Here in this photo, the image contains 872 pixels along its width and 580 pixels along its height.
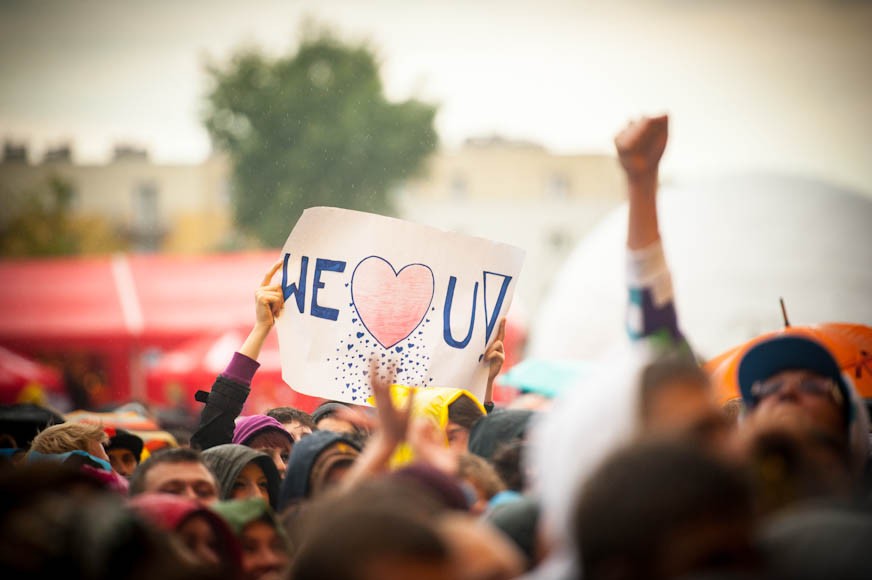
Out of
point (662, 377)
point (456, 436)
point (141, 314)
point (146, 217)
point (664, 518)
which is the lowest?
point (141, 314)

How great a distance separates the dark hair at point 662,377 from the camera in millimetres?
2426

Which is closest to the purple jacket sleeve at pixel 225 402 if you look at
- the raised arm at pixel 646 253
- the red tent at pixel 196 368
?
the raised arm at pixel 646 253

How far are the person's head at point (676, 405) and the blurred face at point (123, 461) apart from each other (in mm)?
4020

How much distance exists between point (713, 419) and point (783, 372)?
88 cm

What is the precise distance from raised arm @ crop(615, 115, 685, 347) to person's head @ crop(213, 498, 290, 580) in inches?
41.0

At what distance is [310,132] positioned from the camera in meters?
44.0

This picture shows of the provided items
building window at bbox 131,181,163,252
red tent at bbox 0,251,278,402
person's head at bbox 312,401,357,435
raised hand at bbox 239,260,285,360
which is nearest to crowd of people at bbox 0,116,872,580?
person's head at bbox 312,401,357,435

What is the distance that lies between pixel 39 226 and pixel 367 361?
52.0 m

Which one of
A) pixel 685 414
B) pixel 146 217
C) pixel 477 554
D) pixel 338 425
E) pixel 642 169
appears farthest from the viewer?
pixel 146 217

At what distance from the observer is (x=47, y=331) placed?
926 inches

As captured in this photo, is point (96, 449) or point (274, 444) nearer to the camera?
point (274, 444)

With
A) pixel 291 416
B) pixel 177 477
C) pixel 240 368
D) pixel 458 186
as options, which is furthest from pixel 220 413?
pixel 458 186

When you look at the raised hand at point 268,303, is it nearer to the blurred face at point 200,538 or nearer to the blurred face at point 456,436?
the blurred face at point 456,436

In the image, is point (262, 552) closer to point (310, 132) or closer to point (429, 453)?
point (429, 453)
